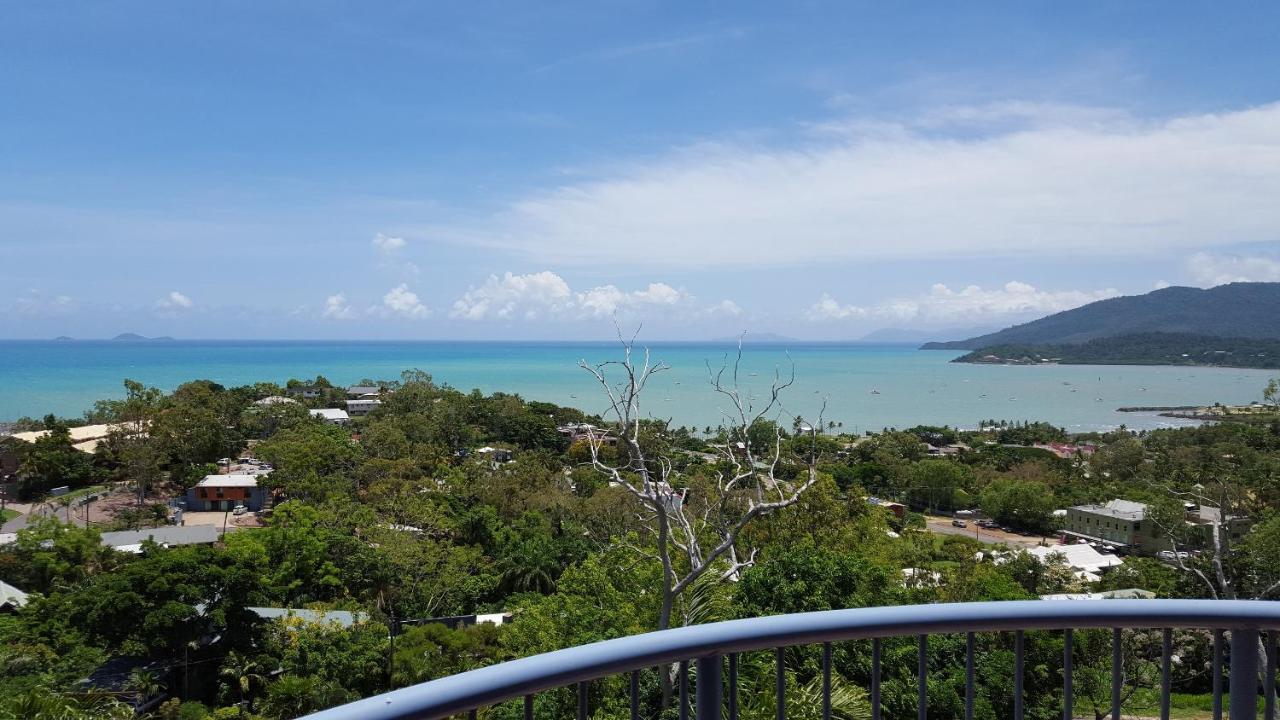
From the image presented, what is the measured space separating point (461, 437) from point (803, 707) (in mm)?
36453

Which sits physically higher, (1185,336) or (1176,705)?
(1185,336)

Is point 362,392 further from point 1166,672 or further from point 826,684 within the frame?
point 1166,672

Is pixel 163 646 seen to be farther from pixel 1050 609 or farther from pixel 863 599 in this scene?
pixel 1050 609

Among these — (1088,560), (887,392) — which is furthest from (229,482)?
(887,392)

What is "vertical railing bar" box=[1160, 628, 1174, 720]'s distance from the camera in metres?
1.56

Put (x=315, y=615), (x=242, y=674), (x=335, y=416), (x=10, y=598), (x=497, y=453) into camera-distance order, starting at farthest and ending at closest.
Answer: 1. (x=335, y=416)
2. (x=497, y=453)
3. (x=10, y=598)
4. (x=315, y=615)
5. (x=242, y=674)

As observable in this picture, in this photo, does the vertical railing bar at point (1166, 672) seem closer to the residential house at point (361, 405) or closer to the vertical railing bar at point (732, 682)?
the vertical railing bar at point (732, 682)

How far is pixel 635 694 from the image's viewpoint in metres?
1.36

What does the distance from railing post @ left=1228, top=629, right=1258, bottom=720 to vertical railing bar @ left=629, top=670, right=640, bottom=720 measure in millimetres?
1223

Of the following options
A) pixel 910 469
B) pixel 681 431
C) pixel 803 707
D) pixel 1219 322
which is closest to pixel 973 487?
pixel 910 469

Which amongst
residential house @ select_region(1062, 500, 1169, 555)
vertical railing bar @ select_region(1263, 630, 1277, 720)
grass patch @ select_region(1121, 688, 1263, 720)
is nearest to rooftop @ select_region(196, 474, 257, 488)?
grass patch @ select_region(1121, 688, 1263, 720)

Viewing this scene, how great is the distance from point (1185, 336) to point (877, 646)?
624 feet

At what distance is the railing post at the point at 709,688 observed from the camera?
4.61ft

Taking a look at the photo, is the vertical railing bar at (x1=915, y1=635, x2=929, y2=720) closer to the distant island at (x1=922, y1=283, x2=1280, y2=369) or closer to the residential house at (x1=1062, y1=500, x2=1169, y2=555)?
the residential house at (x1=1062, y1=500, x2=1169, y2=555)
